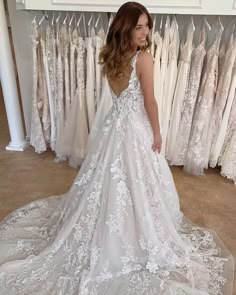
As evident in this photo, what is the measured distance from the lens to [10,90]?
2715mm

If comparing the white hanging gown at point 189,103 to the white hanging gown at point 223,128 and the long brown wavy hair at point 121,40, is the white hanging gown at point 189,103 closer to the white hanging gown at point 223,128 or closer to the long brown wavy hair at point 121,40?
the white hanging gown at point 223,128

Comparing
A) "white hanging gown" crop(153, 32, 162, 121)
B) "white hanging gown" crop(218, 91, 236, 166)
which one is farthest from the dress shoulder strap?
"white hanging gown" crop(218, 91, 236, 166)

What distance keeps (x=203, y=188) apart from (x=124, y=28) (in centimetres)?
148

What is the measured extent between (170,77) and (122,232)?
4.14 ft

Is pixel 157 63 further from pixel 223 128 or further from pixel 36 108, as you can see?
pixel 36 108

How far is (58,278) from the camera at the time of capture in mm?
1458

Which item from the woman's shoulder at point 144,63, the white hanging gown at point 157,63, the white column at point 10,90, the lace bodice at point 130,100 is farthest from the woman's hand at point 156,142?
the white column at point 10,90

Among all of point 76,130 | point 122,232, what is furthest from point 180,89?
point 122,232

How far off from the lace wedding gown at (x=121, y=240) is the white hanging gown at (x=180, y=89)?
84 centimetres

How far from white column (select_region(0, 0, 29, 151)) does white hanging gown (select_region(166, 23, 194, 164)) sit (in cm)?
140

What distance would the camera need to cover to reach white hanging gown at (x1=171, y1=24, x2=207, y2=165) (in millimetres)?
2178

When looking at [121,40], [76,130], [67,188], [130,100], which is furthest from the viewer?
[76,130]

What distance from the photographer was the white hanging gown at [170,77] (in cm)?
219

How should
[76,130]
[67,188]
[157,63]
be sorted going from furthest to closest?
[76,130] → [67,188] → [157,63]
